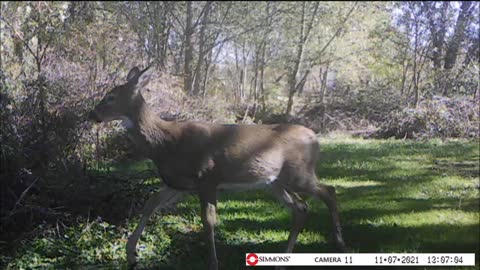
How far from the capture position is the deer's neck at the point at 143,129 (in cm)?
260

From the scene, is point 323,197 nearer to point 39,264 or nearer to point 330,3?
point 39,264

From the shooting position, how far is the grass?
294cm

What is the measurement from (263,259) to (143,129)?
937 mm

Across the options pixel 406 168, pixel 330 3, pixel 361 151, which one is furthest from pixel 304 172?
pixel 330 3

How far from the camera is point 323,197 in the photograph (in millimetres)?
2990

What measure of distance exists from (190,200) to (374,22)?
804 cm

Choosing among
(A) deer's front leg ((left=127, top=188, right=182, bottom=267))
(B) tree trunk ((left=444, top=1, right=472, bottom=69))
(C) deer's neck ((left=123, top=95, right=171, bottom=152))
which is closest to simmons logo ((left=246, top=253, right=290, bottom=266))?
(A) deer's front leg ((left=127, top=188, right=182, bottom=267))

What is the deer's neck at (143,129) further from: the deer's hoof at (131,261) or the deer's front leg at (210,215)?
the deer's hoof at (131,261)

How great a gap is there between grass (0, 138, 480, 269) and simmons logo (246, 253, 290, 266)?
78mm

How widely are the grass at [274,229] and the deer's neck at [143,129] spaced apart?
73 cm

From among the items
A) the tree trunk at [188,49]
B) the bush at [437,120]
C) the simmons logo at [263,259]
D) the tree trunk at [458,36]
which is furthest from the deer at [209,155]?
the tree trunk at [458,36]

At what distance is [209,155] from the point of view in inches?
104

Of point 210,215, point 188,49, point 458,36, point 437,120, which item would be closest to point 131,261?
point 210,215

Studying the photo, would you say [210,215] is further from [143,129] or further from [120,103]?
[120,103]
